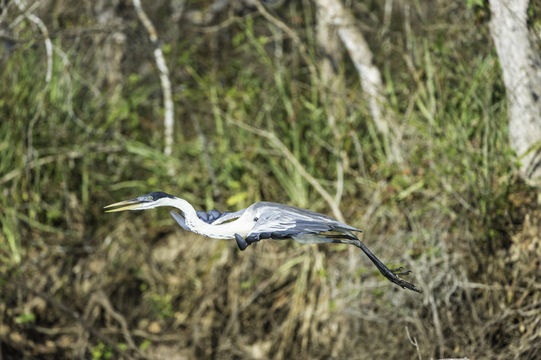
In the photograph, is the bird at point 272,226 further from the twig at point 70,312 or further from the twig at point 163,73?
the twig at point 163,73

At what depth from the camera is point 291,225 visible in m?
1.68

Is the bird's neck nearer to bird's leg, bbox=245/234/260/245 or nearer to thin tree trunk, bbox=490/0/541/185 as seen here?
bird's leg, bbox=245/234/260/245

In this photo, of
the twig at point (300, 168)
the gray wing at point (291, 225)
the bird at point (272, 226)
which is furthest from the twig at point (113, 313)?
the gray wing at point (291, 225)

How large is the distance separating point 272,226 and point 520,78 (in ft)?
6.04

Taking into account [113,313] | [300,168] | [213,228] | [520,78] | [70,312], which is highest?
[520,78]

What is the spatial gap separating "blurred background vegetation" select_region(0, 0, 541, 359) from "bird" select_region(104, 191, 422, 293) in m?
1.35

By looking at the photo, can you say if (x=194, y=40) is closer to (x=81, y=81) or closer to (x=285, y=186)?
(x=81, y=81)

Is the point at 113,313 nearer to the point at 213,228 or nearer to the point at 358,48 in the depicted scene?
the point at 358,48

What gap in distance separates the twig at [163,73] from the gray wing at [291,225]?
117 inches

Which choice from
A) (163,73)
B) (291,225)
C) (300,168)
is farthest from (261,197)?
(291,225)

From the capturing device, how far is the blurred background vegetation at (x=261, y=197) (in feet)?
10.4

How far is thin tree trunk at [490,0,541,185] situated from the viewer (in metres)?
2.90

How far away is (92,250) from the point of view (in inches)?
173

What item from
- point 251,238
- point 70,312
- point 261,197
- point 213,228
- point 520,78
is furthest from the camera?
point 261,197
